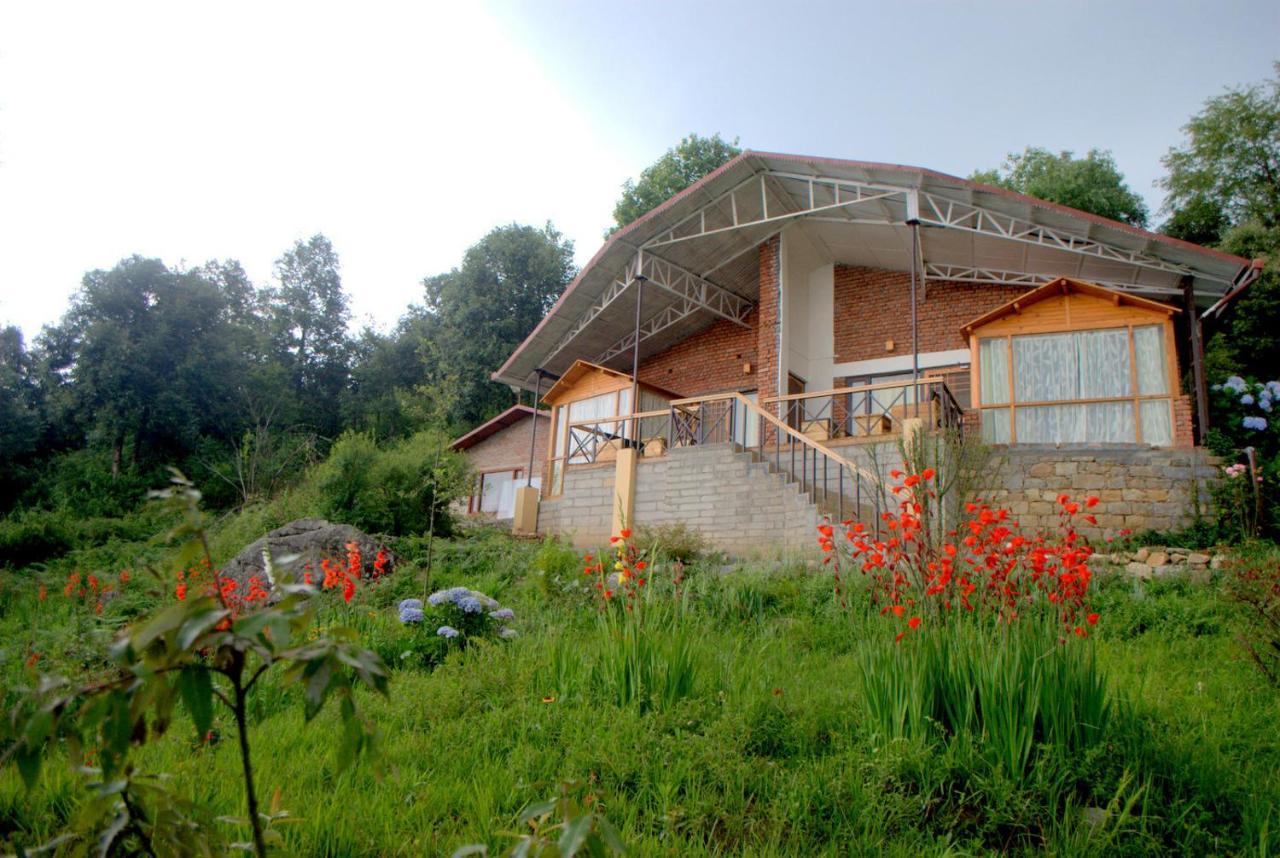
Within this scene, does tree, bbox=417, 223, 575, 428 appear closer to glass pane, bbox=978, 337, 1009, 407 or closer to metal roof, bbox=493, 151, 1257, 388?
metal roof, bbox=493, 151, 1257, 388

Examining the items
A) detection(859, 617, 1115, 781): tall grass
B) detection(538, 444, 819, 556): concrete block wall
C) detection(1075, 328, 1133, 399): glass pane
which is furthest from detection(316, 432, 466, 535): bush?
detection(859, 617, 1115, 781): tall grass

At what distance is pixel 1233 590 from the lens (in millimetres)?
4930

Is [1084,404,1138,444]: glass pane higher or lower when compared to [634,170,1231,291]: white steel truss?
lower

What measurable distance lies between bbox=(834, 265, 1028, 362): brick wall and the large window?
8.20ft

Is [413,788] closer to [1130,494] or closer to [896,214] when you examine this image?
[1130,494]

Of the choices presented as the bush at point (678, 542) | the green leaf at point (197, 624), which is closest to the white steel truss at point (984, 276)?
the bush at point (678, 542)

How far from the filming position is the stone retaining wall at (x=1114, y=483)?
389 inches

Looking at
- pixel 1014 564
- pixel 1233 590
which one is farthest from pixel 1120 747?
pixel 1233 590

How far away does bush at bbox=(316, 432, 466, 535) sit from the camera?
1248cm

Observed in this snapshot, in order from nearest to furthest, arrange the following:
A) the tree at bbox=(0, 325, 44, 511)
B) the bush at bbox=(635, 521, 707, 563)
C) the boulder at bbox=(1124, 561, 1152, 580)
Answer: the boulder at bbox=(1124, 561, 1152, 580) < the bush at bbox=(635, 521, 707, 563) < the tree at bbox=(0, 325, 44, 511)

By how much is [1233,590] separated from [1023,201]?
25.1 feet

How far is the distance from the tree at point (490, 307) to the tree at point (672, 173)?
167 inches

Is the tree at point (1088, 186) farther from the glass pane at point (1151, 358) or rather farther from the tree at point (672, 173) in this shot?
the glass pane at point (1151, 358)

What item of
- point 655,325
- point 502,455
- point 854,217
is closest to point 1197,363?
point 854,217
